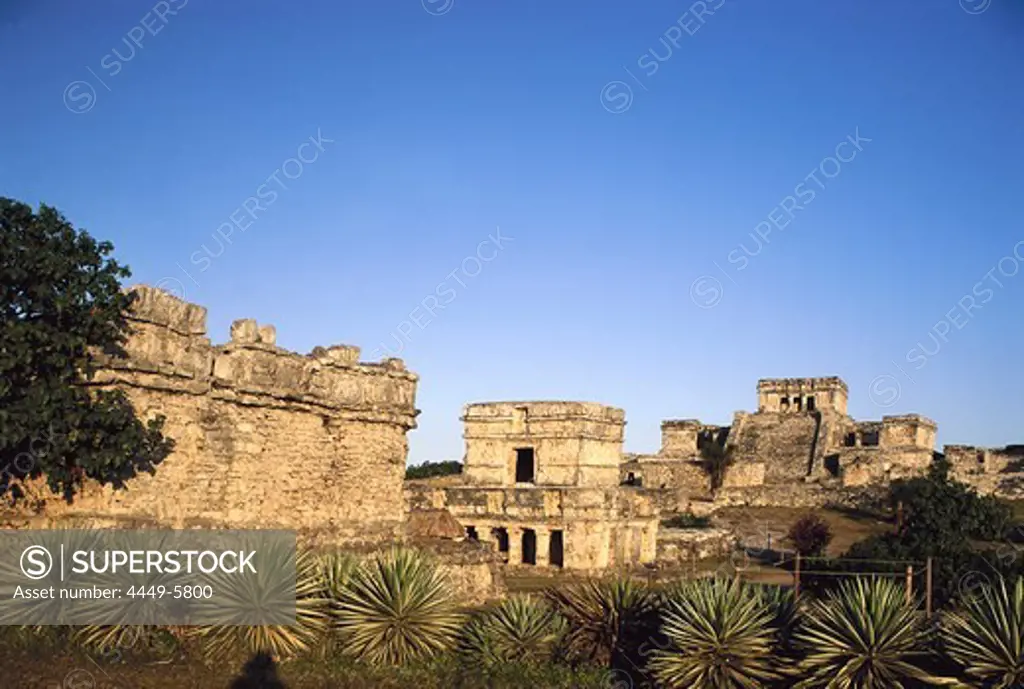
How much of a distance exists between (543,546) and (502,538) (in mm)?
1765

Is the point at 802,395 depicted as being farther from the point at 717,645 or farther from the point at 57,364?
the point at 57,364

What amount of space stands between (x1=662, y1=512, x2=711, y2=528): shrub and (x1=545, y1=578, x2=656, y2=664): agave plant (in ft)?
86.4

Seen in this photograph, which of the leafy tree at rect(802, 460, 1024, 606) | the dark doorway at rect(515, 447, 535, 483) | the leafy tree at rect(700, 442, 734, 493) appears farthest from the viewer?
the leafy tree at rect(700, 442, 734, 493)

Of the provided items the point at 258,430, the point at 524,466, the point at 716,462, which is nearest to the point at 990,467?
the point at 716,462

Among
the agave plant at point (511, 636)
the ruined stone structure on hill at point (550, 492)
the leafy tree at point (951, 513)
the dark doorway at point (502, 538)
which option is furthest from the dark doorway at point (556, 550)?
the agave plant at point (511, 636)

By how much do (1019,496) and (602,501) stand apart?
27.8 m

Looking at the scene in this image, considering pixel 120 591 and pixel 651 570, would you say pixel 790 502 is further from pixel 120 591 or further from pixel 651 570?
pixel 120 591

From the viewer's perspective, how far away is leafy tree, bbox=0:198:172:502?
11703 millimetres

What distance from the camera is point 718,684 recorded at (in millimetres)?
11844

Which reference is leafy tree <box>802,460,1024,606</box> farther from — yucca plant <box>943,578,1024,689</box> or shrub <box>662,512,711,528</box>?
shrub <box>662,512,711,528</box>

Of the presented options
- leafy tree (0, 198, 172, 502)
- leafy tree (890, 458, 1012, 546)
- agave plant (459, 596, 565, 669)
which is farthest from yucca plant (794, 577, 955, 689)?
leafy tree (890, 458, 1012, 546)

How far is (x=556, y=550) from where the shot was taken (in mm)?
29266

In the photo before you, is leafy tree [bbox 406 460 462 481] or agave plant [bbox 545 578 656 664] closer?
agave plant [bbox 545 578 656 664]

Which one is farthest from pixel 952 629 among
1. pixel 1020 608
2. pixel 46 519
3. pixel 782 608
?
pixel 46 519
